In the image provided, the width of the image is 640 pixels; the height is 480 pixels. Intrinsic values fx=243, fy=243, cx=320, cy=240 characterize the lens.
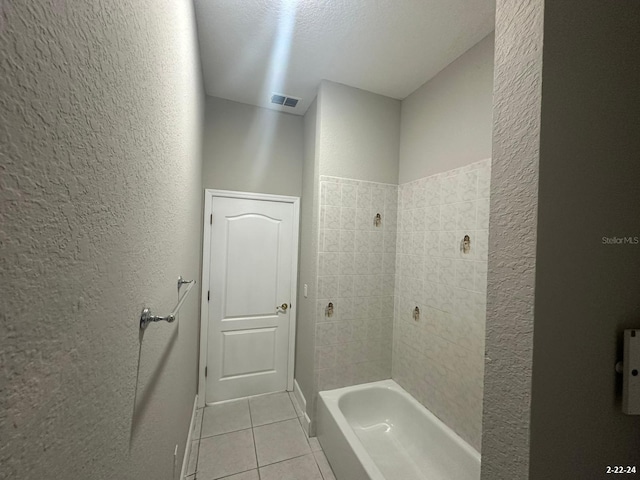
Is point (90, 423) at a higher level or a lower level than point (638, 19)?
lower

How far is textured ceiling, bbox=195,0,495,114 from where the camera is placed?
4.39 ft

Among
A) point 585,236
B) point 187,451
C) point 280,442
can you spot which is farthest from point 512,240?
point 187,451

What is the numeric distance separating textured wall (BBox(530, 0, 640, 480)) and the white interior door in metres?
2.07

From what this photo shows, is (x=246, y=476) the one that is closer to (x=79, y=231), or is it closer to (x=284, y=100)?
(x=79, y=231)

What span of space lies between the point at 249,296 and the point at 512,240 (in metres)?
2.16

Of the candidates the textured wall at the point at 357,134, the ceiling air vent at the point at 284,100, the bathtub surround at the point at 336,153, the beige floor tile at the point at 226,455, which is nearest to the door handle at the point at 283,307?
the bathtub surround at the point at 336,153

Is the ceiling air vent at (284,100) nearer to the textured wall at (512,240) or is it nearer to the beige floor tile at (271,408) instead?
the textured wall at (512,240)

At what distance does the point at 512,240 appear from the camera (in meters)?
0.54

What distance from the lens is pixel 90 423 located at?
43 centimetres

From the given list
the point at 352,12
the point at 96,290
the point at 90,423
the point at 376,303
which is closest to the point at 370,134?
the point at 352,12

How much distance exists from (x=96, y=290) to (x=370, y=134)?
6.75 feet

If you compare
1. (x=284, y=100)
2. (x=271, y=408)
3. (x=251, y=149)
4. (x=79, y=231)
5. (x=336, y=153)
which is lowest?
(x=271, y=408)

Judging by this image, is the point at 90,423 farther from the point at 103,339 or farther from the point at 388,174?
the point at 388,174

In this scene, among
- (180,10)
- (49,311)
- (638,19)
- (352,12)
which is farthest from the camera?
(352,12)
